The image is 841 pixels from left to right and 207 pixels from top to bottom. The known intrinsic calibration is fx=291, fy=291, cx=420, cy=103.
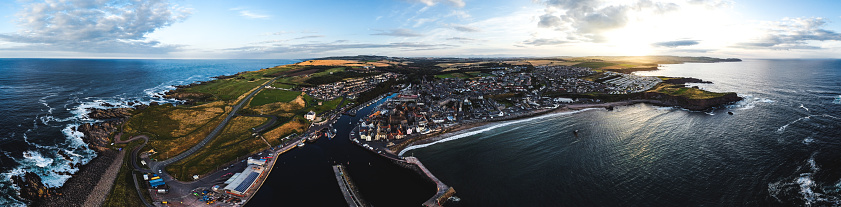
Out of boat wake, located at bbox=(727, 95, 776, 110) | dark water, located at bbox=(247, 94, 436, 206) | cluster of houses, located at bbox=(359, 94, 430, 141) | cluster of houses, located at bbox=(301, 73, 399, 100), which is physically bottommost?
dark water, located at bbox=(247, 94, 436, 206)

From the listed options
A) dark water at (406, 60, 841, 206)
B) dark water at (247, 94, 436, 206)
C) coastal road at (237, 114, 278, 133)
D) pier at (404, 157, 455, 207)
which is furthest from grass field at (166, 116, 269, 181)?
pier at (404, 157, 455, 207)

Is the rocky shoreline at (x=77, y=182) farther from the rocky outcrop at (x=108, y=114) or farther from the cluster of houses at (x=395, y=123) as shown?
the cluster of houses at (x=395, y=123)

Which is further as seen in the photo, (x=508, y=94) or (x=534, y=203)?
(x=508, y=94)

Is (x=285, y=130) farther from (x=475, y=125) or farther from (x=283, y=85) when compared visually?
(x=283, y=85)

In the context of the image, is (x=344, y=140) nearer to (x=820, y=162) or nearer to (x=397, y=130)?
(x=397, y=130)

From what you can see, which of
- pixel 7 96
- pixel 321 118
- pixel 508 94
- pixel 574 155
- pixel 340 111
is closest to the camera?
pixel 574 155

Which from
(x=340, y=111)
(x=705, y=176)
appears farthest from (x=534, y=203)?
(x=340, y=111)

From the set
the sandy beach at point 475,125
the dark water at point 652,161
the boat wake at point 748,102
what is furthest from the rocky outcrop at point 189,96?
the boat wake at point 748,102

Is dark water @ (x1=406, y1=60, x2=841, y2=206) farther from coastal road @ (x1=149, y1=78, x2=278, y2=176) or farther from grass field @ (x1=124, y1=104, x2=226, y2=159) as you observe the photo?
grass field @ (x1=124, y1=104, x2=226, y2=159)
